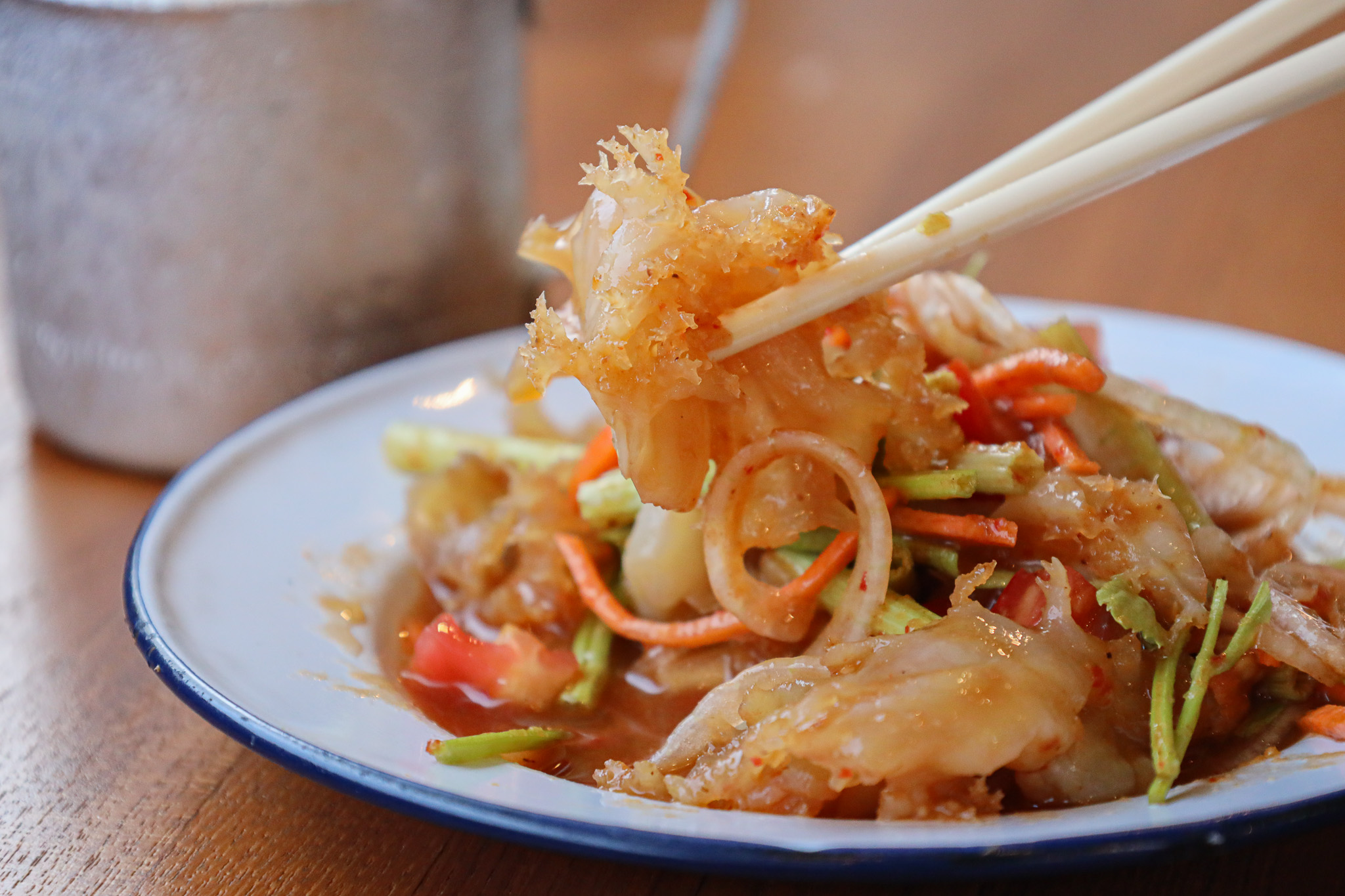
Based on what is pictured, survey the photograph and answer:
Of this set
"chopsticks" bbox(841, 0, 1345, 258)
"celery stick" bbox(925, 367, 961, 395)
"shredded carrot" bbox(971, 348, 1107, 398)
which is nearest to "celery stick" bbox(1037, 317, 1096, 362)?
"shredded carrot" bbox(971, 348, 1107, 398)

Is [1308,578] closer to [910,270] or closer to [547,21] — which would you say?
[910,270]

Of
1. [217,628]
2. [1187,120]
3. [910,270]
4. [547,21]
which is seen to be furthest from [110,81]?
[547,21]

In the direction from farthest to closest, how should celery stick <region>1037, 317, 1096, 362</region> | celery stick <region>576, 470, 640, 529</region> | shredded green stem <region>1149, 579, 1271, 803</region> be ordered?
1. celery stick <region>576, 470, 640, 529</region>
2. celery stick <region>1037, 317, 1096, 362</region>
3. shredded green stem <region>1149, 579, 1271, 803</region>

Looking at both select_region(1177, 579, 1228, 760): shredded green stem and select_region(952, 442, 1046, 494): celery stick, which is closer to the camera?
select_region(1177, 579, 1228, 760): shredded green stem

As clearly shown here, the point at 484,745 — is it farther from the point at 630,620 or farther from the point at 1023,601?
the point at 1023,601

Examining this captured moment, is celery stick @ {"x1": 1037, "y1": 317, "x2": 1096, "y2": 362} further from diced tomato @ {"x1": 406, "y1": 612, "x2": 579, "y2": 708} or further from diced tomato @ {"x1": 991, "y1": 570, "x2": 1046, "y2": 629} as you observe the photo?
diced tomato @ {"x1": 406, "y1": 612, "x2": 579, "y2": 708}

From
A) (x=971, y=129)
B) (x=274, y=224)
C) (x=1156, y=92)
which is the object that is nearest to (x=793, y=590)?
(x=1156, y=92)

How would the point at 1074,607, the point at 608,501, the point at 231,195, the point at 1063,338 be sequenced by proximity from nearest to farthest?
the point at 1074,607, the point at 1063,338, the point at 608,501, the point at 231,195
